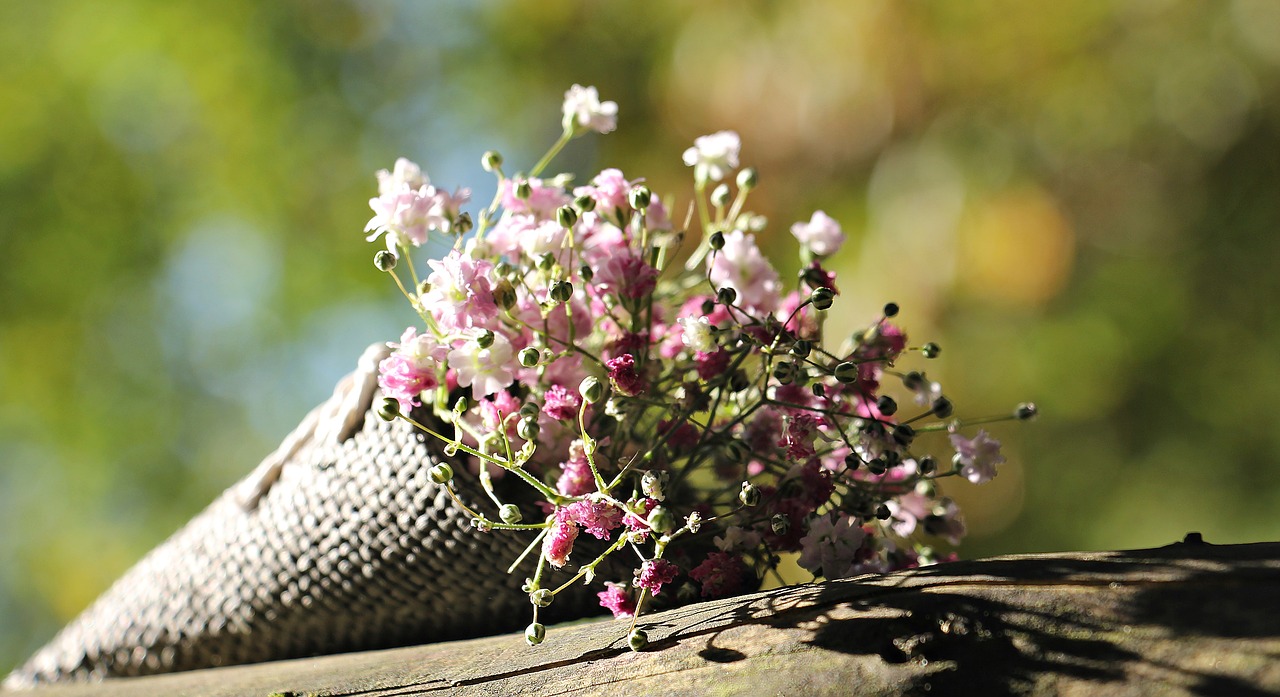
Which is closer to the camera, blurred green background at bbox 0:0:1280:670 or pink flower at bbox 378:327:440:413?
pink flower at bbox 378:327:440:413

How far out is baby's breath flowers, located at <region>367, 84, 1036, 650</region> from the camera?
1.71 feet

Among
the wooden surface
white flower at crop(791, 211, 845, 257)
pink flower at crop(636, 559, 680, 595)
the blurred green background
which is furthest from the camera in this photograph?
the blurred green background

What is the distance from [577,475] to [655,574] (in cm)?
7

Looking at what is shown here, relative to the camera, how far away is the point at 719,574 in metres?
0.57

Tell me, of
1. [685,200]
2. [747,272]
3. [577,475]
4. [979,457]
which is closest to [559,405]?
[577,475]

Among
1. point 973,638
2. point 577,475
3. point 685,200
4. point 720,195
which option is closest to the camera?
point 973,638

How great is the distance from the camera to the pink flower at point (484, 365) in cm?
51

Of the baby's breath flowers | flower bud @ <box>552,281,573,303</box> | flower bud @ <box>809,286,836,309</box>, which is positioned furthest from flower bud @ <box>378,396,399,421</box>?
flower bud @ <box>809,286,836,309</box>

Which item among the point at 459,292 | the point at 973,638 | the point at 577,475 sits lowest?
the point at 973,638

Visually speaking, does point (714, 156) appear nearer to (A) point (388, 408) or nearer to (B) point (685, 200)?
(A) point (388, 408)

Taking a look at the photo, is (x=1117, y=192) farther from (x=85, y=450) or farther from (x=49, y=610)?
(x=49, y=610)

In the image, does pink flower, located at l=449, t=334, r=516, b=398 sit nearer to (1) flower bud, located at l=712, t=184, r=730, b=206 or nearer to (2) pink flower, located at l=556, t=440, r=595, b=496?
(2) pink flower, located at l=556, t=440, r=595, b=496

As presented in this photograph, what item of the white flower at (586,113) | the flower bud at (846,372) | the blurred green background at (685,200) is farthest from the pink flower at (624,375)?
the blurred green background at (685,200)

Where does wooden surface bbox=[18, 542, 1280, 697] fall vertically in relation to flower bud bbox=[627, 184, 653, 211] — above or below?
below
